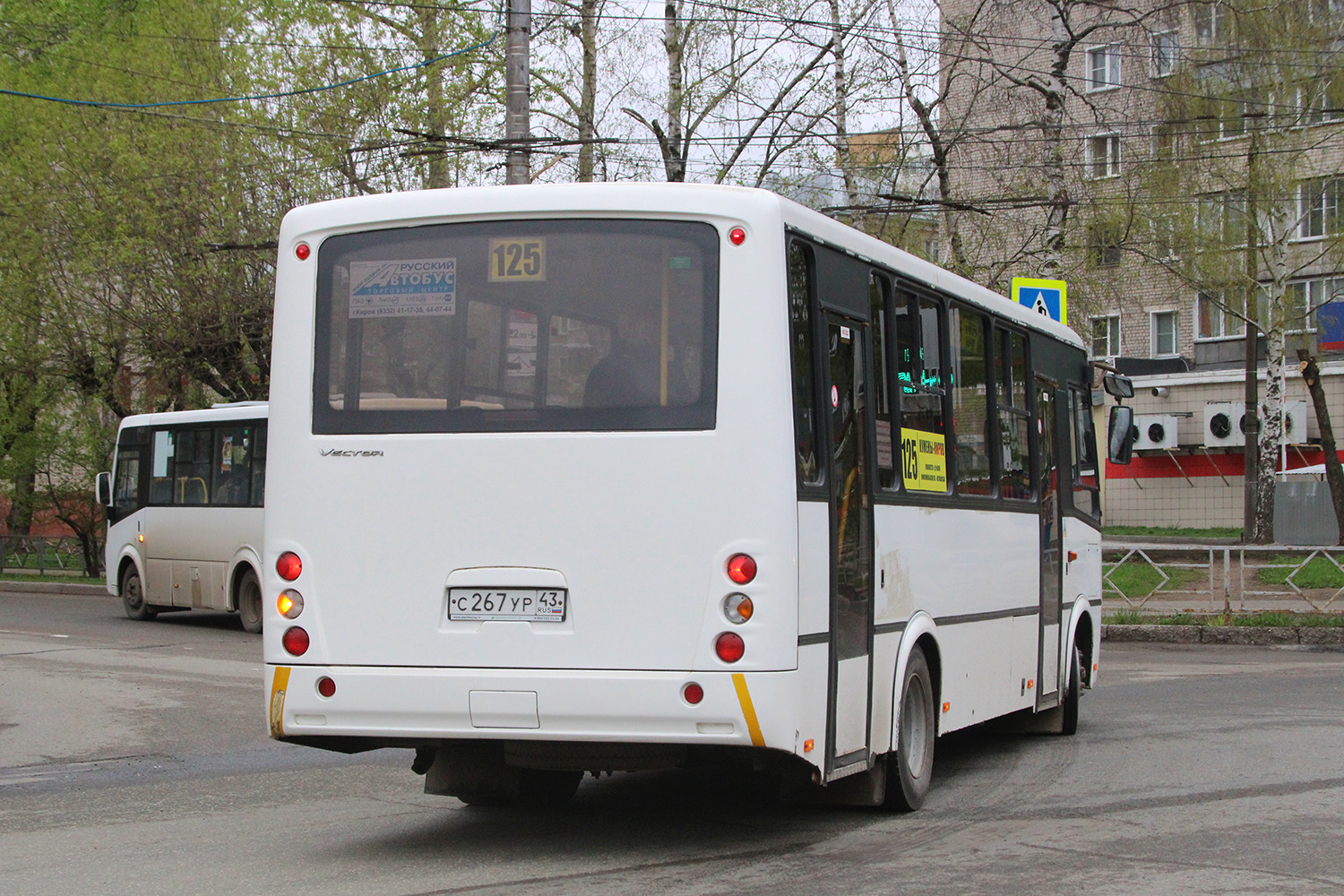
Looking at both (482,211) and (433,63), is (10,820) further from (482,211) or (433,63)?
(433,63)

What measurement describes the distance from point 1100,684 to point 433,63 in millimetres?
19128

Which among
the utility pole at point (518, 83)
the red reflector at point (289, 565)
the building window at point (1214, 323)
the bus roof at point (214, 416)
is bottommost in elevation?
the red reflector at point (289, 565)

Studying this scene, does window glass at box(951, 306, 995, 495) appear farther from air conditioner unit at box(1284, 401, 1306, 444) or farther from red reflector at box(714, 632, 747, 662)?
air conditioner unit at box(1284, 401, 1306, 444)

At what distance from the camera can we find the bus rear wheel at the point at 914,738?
8039mm

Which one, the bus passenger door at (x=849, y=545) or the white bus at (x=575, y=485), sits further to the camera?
the bus passenger door at (x=849, y=545)

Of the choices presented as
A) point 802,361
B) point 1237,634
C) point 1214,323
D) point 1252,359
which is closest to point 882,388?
point 802,361

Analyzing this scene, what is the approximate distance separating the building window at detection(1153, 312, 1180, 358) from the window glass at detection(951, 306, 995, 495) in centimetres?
4268

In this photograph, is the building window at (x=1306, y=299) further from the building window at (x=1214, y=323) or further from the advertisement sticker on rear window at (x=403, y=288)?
the advertisement sticker on rear window at (x=403, y=288)

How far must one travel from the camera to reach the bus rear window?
6.76m

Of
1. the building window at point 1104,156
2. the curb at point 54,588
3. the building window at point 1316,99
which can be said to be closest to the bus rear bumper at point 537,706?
the building window at point 1104,156

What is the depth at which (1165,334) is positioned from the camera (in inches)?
1991

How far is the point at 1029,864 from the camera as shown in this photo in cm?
673

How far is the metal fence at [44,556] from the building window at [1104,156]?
24.5 m

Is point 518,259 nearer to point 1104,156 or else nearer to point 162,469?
point 162,469
